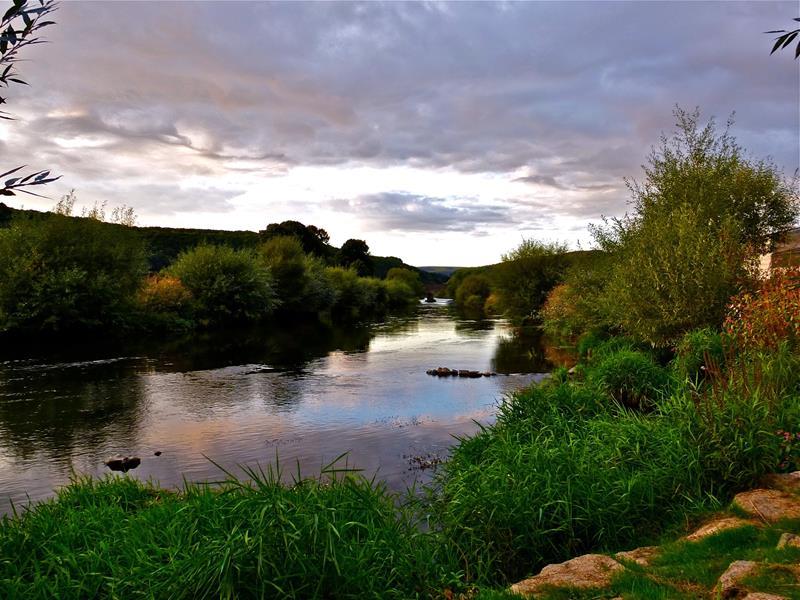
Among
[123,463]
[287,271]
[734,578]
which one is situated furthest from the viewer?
[287,271]

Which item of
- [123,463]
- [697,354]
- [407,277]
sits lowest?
[123,463]

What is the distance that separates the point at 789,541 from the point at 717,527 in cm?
72

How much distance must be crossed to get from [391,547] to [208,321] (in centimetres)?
3458

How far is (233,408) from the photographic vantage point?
14398 mm

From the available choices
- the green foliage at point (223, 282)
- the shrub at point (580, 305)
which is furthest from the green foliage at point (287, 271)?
the shrub at point (580, 305)

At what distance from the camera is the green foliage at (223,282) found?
38.6 meters

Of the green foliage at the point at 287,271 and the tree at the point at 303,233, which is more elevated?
the tree at the point at 303,233

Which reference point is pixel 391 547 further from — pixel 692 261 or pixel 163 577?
pixel 692 261

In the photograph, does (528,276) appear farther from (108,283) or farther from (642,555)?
(642,555)

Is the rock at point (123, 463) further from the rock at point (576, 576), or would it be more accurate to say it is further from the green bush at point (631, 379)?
the green bush at point (631, 379)

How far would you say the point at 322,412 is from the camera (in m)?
14.1

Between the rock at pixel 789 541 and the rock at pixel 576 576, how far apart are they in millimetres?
1295

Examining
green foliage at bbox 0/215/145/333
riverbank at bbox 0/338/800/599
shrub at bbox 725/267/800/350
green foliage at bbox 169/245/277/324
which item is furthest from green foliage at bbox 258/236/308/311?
riverbank at bbox 0/338/800/599

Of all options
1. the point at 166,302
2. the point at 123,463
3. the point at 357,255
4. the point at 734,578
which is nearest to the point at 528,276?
the point at 166,302
